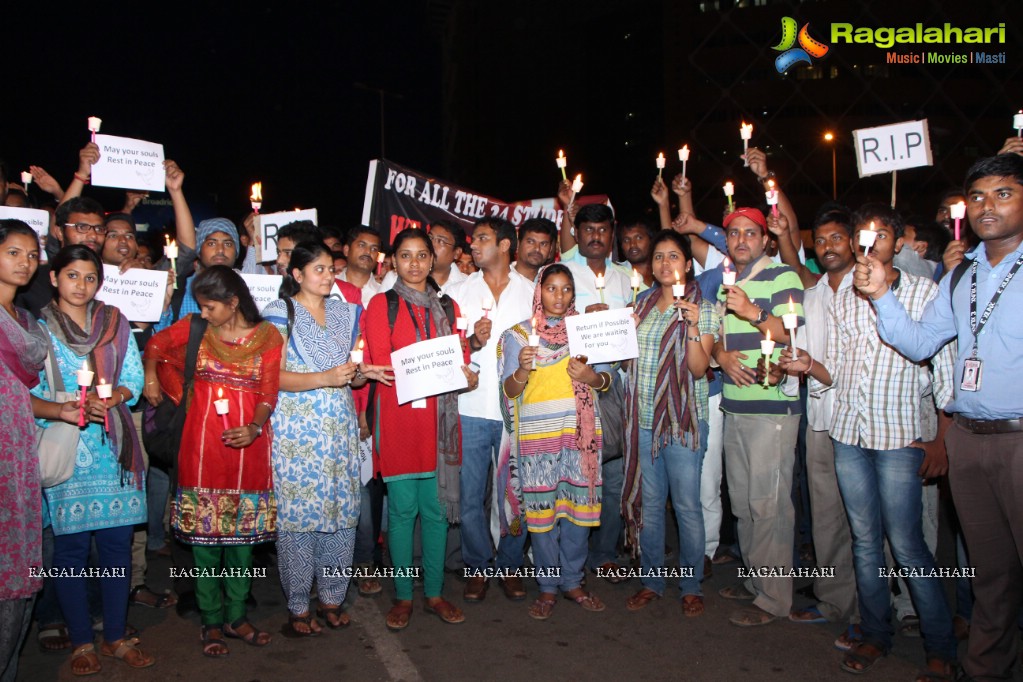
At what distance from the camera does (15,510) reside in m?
3.45

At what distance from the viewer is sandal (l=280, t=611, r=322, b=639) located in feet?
14.7

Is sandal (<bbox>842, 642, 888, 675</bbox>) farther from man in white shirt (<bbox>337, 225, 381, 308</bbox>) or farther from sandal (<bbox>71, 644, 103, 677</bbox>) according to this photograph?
man in white shirt (<bbox>337, 225, 381, 308</bbox>)

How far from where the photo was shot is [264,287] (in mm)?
5363

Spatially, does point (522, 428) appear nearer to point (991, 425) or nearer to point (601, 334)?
point (601, 334)

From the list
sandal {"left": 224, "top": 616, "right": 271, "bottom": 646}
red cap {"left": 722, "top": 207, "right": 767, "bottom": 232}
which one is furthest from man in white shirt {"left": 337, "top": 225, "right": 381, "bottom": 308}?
red cap {"left": 722, "top": 207, "right": 767, "bottom": 232}

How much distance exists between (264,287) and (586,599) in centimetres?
299

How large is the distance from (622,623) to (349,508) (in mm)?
1769

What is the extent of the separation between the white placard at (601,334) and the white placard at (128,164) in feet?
10.6

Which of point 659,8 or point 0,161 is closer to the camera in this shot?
point 0,161

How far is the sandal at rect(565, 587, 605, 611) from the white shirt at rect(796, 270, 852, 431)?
1708mm

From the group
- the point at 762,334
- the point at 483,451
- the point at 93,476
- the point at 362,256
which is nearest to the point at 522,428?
the point at 483,451

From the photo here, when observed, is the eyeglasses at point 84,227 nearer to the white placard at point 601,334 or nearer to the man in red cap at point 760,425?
the white placard at point 601,334

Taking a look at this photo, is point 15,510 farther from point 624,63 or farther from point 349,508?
point 624,63

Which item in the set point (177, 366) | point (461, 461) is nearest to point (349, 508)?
point (461, 461)
